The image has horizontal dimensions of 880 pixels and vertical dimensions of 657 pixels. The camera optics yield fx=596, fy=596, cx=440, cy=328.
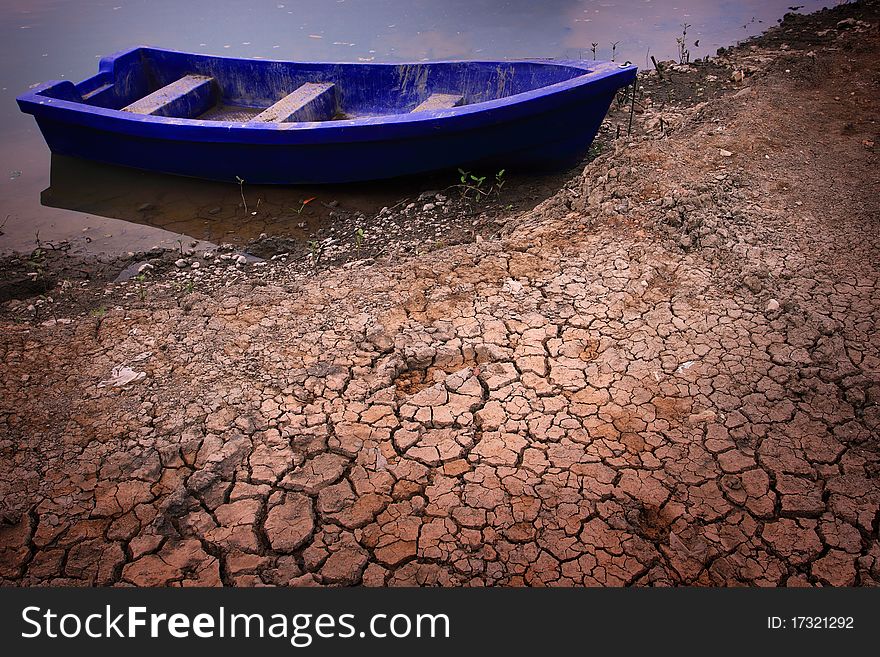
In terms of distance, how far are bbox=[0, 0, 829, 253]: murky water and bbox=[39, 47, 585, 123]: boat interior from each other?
0.89 m

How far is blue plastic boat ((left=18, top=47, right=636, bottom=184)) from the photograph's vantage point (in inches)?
206

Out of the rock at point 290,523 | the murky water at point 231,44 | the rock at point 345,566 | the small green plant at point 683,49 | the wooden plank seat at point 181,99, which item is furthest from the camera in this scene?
the small green plant at point 683,49

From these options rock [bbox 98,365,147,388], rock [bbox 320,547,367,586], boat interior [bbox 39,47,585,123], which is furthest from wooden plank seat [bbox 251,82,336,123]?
rock [bbox 320,547,367,586]

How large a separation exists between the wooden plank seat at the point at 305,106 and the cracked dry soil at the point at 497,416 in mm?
2470

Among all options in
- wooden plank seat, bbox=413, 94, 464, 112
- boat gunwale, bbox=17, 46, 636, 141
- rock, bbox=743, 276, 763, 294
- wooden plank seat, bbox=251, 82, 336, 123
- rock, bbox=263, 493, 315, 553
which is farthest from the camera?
wooden plank seat, bbox=413, 94, 464, 112

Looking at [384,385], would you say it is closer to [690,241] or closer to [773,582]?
[773,582]

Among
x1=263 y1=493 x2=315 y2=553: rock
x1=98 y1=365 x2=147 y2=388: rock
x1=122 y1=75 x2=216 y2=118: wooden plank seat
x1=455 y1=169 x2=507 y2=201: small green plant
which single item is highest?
x1=122 y1=75 x2=216 y2=118: wooden plank seat

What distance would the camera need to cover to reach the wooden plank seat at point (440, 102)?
20.7 ft

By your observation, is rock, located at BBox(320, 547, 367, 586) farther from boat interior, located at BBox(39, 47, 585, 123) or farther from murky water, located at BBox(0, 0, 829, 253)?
boat interior, located at BBox(39, 47, 585, 123)

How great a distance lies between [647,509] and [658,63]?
25.0ft

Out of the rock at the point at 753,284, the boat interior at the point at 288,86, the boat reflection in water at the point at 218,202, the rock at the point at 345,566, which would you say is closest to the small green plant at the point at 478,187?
the boat reflection in water at the point at 218,202

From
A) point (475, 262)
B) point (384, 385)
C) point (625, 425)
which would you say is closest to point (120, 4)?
point (475, 262)

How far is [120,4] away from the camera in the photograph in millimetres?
12977

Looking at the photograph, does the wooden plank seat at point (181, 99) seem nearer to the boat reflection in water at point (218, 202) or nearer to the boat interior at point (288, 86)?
the boat interior at point (288, 86)
